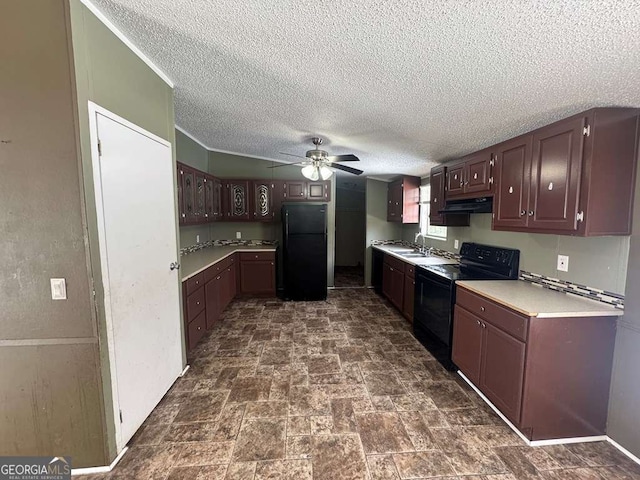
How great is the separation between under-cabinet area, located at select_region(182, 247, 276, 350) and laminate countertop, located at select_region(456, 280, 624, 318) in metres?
2.64

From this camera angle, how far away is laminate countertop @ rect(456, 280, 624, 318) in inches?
68.5

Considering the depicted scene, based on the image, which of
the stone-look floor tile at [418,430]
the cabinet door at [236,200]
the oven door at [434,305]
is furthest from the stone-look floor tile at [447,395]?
the cabinet door at [236,200]

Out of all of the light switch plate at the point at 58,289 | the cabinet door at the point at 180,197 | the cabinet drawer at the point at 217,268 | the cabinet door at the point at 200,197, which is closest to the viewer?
the light switch plate at the point at 58,289

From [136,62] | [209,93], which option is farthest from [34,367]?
[209,93]

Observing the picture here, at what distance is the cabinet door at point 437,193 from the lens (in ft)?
11.5

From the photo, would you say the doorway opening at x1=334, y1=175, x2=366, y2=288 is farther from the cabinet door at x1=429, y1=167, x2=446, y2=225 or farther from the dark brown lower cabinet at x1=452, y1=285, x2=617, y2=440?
the dark brown lower cabinet at x1=452, y1=285, x2=617, y2=440

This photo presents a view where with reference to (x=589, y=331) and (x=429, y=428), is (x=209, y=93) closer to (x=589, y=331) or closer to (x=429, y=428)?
(x=429, y=428)

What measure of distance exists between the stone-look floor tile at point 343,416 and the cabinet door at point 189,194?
2.66 metres

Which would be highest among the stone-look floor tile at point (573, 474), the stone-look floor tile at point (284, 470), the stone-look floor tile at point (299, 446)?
the stone-look floor tile at point (284, 470)

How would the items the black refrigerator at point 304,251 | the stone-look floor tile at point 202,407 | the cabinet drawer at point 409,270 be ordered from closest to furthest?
the stone-look floor tile at point 202,407, the cabinet drawer at point 409,270, the black refrigerator at point 304,251

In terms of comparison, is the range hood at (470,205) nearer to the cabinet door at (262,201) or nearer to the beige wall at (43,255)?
the cabinet door at (262,201)

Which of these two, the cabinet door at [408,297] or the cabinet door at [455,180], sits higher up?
the cabinet door at [455,180]

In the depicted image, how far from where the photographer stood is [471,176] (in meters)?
2.89

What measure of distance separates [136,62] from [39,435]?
2.36 m
